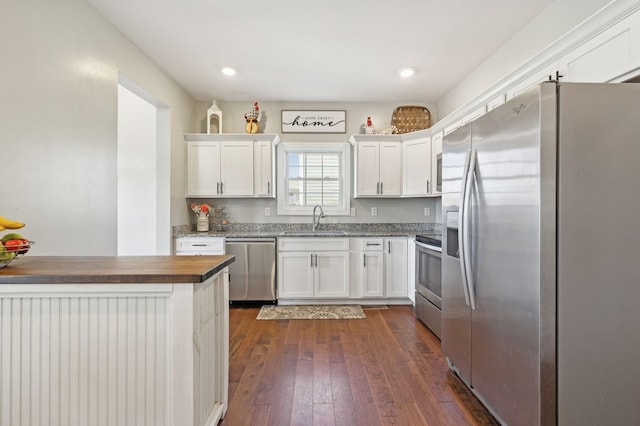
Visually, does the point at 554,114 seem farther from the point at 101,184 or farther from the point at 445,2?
the point at 101,184

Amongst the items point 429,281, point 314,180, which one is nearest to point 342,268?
point 429,281

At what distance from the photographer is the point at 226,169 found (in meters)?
3.95

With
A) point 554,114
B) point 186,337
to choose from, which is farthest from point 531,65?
point 186,337

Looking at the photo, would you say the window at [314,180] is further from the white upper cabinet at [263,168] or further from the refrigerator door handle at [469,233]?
the refrigerator door handle at [469,233]

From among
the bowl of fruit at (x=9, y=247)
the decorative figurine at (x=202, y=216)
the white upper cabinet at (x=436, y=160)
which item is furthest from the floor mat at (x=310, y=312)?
the bowl of fruit at (x=9, y=247)

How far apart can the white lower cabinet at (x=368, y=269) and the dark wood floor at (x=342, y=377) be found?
22.9 inches

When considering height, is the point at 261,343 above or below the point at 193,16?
below

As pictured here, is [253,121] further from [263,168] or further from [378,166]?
[378,166]

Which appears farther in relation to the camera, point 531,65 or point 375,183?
point 375,183

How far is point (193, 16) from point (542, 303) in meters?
2.86

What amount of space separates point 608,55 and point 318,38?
1950mm

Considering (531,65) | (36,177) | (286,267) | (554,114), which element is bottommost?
(286,267)

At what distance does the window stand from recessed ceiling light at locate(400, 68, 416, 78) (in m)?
1.17

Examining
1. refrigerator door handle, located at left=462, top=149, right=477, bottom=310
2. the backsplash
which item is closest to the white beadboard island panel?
refrigerator door handle, located at left=462, top=149, right=477, bottom=310
